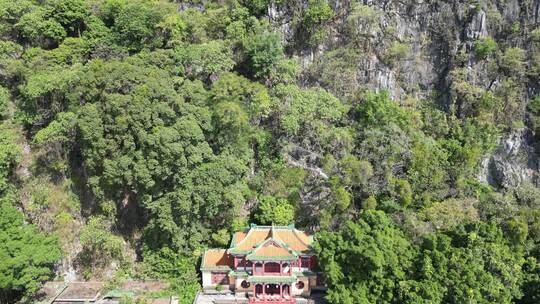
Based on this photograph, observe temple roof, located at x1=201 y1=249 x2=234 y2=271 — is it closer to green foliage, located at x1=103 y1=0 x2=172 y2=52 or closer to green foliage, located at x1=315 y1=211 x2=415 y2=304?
green foliage, located at x1=315 y1=211 x2=415 y2=304

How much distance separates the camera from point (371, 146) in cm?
2666

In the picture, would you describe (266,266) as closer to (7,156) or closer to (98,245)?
(98,245)

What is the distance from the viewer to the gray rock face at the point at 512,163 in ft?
96.5

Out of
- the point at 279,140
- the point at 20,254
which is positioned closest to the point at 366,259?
the point at 279,140

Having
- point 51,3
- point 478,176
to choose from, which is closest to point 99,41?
point 51,3

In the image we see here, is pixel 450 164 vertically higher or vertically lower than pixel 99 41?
lower

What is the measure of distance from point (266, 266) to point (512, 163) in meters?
17.4

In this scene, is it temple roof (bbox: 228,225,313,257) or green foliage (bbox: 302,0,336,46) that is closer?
temple roof (bbox: 228,225,313,257)

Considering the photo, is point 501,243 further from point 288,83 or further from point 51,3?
point 51,3

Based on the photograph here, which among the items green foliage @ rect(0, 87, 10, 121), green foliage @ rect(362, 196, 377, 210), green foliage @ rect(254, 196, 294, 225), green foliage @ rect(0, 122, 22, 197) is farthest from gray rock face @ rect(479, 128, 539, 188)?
green foliage @ rect(0, 87, 10, 121)

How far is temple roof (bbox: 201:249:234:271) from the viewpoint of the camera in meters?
24.6

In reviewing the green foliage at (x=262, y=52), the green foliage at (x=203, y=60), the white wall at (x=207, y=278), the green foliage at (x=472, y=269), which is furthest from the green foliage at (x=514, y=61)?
the white wall at (x=207, y=278)

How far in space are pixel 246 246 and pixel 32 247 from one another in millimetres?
10545

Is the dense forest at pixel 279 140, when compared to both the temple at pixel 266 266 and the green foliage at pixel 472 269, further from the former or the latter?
the temple at pixel 266 266
